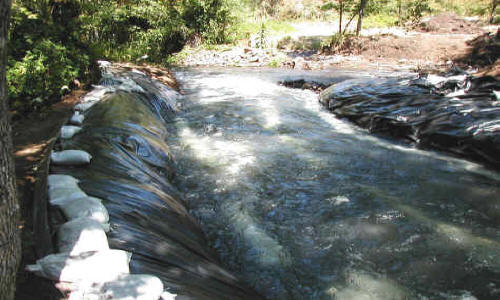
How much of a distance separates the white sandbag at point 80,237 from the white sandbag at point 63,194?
1.21ft

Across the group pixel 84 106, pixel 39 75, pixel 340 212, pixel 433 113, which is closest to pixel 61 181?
pixel 340 212

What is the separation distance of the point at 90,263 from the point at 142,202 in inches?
40.1

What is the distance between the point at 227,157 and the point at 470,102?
14.1ft

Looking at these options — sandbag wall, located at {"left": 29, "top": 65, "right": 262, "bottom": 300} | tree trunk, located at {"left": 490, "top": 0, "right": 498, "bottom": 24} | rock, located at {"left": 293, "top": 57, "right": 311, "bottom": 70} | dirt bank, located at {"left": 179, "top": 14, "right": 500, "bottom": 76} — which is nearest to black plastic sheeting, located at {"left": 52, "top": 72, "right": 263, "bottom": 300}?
sandbag wall, located at {"left": 29, "top": 65, "right": 262, "bottom": 300}

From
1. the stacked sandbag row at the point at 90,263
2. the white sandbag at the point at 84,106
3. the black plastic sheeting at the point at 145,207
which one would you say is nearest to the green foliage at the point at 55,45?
the white sandbag at the point at 84,106

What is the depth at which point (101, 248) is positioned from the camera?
1715 millimetres

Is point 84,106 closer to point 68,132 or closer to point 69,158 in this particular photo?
point 68,132

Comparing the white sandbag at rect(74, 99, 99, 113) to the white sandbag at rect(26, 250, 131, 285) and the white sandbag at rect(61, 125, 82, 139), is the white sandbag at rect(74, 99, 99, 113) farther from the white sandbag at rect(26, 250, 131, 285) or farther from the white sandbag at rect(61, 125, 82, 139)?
the white sandbag at rect(26, 250, 131, 285)

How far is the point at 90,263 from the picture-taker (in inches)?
60.1

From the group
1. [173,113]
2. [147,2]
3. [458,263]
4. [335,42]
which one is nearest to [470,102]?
[458,263]

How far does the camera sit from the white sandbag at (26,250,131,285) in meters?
1.49

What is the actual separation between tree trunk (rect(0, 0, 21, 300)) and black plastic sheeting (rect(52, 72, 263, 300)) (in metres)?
0.55

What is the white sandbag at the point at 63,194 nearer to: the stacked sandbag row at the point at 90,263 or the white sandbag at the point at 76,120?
the stacked sandbag row at the point at 90,263

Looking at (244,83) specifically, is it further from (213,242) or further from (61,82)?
(213,242)
